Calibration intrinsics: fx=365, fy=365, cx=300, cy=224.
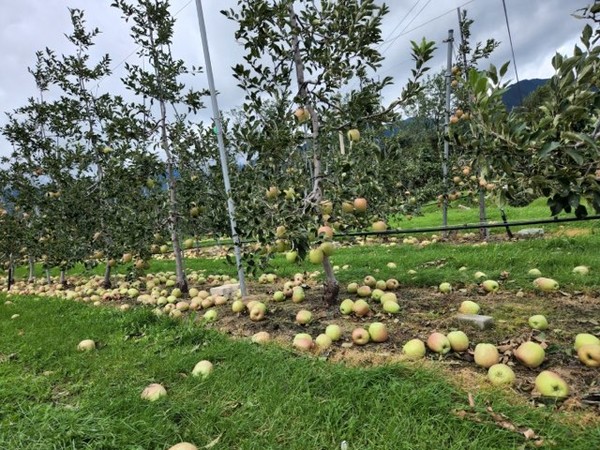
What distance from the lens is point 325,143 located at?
14.4 ft

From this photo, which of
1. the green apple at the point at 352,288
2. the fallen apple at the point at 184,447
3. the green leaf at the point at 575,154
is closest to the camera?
the green leaf at the point at 575,154

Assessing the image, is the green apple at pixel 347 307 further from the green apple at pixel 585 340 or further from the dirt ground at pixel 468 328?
the green apple at pixel 585 340

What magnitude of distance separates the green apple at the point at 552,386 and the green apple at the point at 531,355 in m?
0.35

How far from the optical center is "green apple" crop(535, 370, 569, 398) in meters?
2.26

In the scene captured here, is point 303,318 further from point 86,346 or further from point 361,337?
point 86,346

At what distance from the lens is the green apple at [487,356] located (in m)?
2.74

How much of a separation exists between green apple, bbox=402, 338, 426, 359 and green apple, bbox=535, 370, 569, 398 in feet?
2.82

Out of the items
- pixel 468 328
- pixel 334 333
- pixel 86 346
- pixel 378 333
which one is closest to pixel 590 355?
pixel 468 328

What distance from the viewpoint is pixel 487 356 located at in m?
2.74

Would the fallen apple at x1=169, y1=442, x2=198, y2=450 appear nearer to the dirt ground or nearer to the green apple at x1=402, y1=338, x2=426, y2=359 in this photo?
the dirt ground

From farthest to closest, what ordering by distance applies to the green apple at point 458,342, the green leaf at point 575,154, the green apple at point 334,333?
1. the green apple at point 334,333
2. the green apple at point 458,342
3. the green leaf at point 575,154

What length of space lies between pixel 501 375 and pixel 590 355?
2.32ft

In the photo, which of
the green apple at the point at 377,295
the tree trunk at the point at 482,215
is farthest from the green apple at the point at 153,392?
the tree trunk at the point at 482,215

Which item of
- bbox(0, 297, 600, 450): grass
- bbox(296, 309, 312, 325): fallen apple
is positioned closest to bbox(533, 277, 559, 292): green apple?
bbox(0, 297, 600, 450): grass
